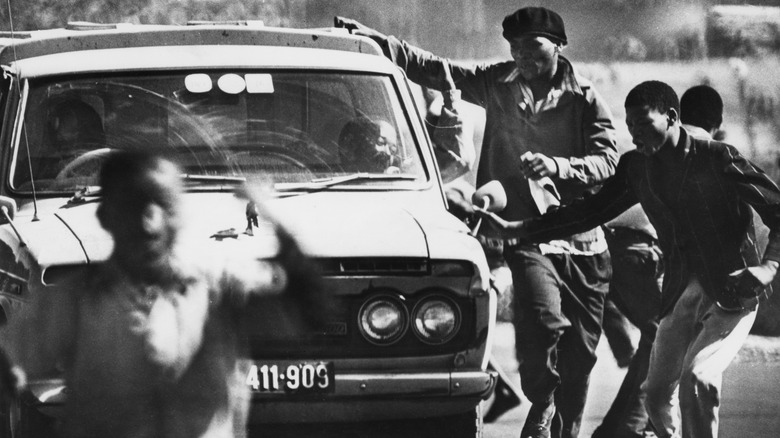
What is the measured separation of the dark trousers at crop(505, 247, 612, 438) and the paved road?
556 mm

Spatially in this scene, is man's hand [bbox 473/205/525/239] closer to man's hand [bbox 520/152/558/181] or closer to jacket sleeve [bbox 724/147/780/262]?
man's hand [bbox 520/152/558/181]

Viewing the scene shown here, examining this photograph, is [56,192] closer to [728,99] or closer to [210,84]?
[210,84]

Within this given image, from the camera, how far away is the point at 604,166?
6.37 m

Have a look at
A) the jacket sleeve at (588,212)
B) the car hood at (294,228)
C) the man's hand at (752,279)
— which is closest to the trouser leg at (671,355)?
the man's hand at (752,279)

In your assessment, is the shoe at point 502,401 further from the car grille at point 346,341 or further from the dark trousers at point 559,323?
the car grille at point 346,341

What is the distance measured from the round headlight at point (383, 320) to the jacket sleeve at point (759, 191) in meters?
1.54

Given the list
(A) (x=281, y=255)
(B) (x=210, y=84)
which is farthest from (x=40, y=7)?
(A) (x=281, y=255)

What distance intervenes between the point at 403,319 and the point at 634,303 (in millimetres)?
2422

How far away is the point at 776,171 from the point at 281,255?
4.87m

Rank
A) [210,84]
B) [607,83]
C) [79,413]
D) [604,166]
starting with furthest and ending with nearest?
[607,83]
[604,166]
[210,84]
[79,413]

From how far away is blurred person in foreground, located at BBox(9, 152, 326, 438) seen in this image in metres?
3.67

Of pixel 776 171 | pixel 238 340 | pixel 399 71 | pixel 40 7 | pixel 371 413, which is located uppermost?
pixel 40 7

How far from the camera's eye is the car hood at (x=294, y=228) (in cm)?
461

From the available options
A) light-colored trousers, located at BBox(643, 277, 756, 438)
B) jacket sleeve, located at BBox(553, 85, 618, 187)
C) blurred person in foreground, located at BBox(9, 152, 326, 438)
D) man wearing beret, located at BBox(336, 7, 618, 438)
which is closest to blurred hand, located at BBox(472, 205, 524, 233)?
man wearing beret, located at BBox(336, 7, 618, 438)
